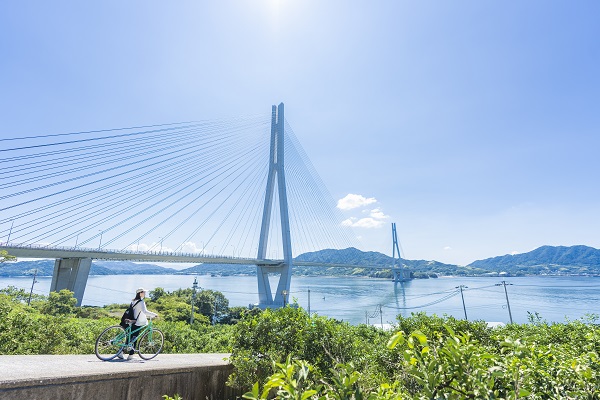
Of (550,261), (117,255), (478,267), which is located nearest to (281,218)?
(117,255)

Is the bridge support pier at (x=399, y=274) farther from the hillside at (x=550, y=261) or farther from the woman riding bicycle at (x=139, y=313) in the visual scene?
the hillside at (x=550, y=261)

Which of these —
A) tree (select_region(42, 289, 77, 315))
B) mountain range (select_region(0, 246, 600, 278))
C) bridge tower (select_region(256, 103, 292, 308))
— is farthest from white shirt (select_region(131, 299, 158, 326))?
mountain range (select_region(0, 246, 600, 278))

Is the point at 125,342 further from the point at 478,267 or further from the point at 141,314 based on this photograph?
the point at 478,267

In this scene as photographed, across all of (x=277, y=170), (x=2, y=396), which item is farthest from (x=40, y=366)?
(x=277, y=170)

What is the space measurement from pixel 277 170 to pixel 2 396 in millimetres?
27076

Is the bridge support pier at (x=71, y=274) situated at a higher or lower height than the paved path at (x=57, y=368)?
higher

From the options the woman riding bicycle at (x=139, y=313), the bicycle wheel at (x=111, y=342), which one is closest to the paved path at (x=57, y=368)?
the bicycle wheel at (x=111, y=342)

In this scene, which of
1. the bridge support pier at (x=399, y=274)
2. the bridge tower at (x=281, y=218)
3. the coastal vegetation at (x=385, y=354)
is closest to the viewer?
the coastal vegetation at (x=385, y=354)

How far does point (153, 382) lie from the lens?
132 inches

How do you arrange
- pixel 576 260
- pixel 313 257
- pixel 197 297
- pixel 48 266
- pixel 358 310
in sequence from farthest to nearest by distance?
pixel 576 260 < pixel 48 266 < pixel 313 257 < pixel 358 310 < pixel 197 297

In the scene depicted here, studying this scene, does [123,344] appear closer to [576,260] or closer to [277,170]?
[277,170]

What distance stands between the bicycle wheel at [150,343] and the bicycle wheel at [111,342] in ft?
0.90

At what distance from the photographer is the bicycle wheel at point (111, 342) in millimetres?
4133

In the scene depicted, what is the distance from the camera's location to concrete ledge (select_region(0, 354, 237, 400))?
2.70 meters
